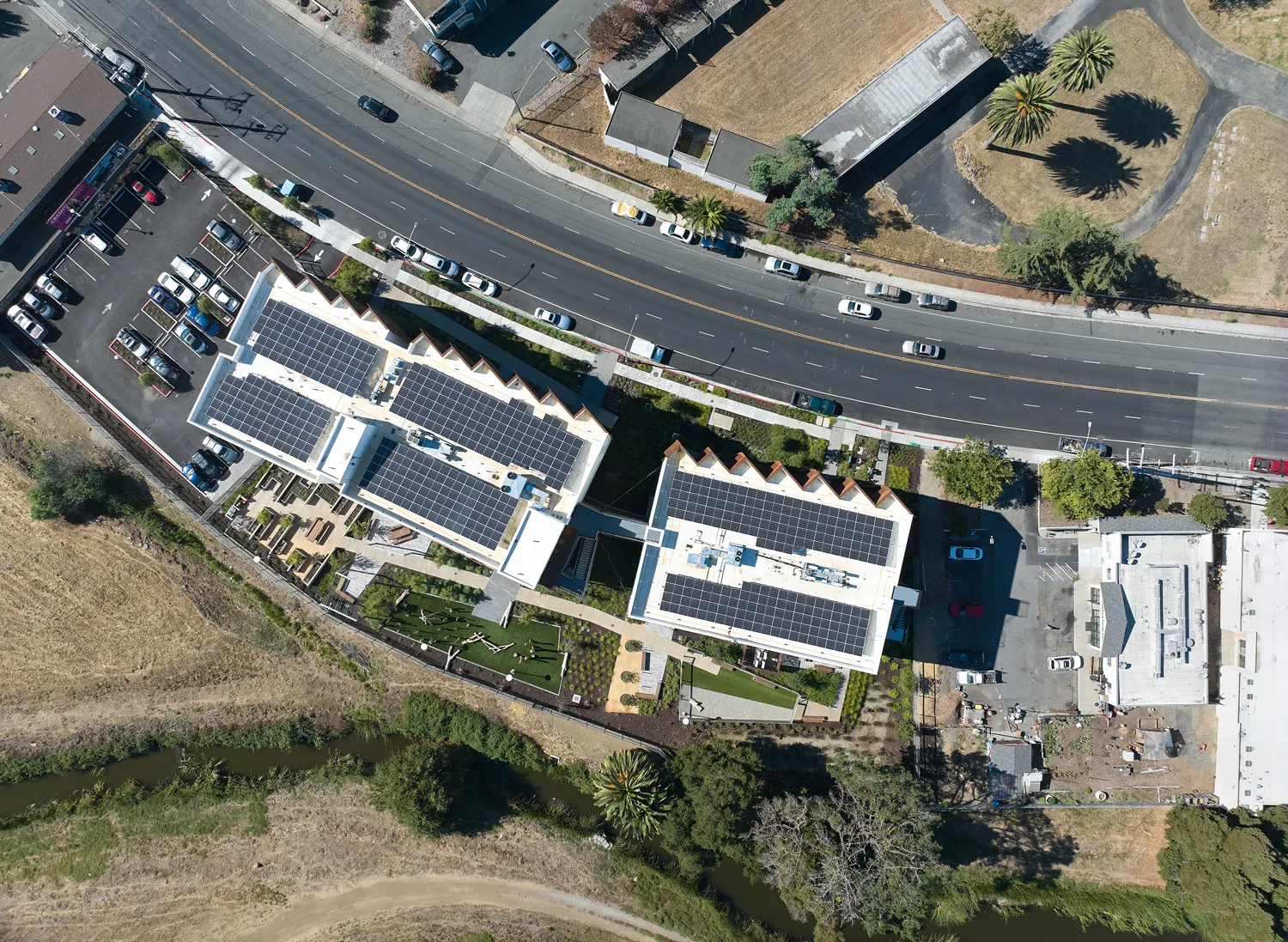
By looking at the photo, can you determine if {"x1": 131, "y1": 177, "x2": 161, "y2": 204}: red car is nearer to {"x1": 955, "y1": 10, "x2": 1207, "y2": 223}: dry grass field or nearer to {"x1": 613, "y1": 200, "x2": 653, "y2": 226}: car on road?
{"x1": 613, "y1": 200, "x2": 653, "y2": 226}: car on road

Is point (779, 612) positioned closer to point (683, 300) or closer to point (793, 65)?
point (683, 300)

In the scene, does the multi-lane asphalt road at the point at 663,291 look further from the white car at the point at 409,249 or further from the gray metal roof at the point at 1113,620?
the gray metal roof at the point at 1113,620

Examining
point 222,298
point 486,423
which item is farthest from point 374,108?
point 486,423

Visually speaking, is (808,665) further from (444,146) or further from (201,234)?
(201,234)

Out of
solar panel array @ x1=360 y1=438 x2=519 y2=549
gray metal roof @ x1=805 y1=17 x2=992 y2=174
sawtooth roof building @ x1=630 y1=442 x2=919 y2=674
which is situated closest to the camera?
solar panel array @ x1=360 y1=438 x2=519 y2=549

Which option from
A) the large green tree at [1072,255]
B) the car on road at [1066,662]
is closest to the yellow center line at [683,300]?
the large green tree at [1072,255]

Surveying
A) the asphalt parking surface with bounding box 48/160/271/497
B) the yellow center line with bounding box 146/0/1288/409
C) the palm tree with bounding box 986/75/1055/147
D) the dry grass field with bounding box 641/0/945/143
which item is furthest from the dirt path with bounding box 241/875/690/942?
the palm tree with bounding box 986/75/1055/147

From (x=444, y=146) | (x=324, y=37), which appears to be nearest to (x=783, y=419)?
(x=444, y=146)
